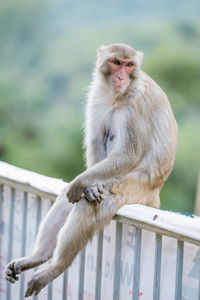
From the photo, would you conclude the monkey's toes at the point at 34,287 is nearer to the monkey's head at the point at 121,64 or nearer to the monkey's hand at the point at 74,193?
the monkey's hand at the point at 74,193

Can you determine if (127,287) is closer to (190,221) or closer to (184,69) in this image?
(190,221)

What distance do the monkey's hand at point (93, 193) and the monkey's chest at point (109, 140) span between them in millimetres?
401

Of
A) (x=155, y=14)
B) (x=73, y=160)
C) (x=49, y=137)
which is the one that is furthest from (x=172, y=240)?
(x=155, y=14)

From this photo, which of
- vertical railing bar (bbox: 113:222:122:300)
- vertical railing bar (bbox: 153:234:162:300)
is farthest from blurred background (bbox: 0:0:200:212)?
vertical railing bar (bbox: 153:234:162:300)

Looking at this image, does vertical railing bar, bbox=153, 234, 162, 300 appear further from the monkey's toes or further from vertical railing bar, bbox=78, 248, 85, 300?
the monkey's toes

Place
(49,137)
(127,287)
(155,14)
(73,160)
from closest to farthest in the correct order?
(127,287)
(73,160)
(49,137)
(155,14)

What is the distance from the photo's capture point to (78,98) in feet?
45.0

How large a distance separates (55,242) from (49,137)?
1059cm

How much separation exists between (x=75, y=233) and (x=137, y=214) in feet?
1.35

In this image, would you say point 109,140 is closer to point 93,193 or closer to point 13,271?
point 93,193

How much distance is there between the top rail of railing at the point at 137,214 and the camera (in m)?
2.26

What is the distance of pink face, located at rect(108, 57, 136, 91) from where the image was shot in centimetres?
313

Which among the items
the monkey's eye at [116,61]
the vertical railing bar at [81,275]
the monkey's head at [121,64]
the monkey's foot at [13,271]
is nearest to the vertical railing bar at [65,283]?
the vertical railing bar at [81,275]

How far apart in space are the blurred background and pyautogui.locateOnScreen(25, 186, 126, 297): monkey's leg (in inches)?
330
